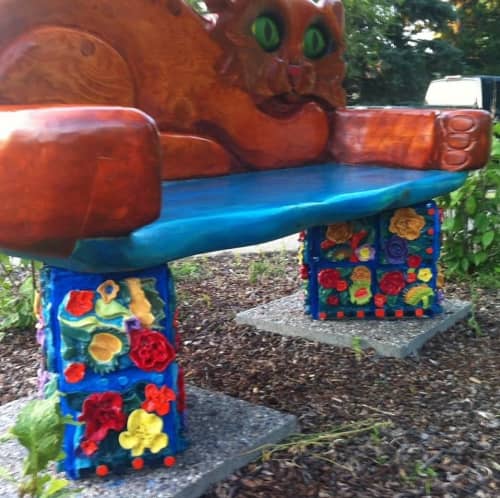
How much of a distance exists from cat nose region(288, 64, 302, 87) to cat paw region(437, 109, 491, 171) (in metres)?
0.62

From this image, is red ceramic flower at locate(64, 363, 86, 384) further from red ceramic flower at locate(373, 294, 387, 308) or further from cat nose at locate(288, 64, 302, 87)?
cat nose at locate(288, 64, 302, 87)

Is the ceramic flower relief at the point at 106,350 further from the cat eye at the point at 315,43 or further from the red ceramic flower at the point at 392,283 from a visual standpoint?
the cat eye at the point at 315,43

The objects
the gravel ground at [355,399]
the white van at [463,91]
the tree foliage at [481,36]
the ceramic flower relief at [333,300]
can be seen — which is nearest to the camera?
the gravel ground at [355,399]

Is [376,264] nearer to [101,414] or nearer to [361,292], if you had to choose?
[361,292]

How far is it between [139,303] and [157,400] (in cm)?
25

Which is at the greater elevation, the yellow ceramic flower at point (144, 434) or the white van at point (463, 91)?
the white van at point (463, 91)

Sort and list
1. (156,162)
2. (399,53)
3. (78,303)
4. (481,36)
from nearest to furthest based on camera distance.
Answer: (156,162), (78,303), (399,53), (481,36)

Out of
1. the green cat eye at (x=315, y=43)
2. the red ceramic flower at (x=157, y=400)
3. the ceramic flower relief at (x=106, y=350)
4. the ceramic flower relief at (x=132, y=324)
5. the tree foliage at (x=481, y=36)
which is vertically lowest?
the red ceramic flower at (x=157, y=400)

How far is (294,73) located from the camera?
288cm

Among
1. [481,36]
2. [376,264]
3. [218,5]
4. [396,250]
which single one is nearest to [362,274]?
[376,264]

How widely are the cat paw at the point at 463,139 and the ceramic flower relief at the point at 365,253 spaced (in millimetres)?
442

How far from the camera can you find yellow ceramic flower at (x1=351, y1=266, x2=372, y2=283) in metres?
2.90

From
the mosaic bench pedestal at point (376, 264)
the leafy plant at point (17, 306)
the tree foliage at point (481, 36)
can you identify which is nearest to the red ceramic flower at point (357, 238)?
the mosaic bench pedestal at point (376, 264)

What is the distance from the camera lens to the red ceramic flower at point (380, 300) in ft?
9.55
